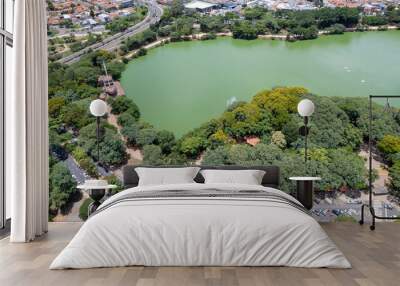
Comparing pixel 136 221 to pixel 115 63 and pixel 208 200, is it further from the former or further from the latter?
pixel 115 63

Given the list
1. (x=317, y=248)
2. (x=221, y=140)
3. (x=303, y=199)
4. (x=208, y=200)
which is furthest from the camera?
(x=221, y=140)

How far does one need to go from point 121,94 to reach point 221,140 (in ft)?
5.28

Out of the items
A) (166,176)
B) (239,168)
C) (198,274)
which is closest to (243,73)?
(239,168)

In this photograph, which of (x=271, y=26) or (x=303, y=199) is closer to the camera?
(x=303, y=199)

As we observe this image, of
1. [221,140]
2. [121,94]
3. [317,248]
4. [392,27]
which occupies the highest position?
[392,27]

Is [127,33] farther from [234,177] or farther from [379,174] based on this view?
[379,174]

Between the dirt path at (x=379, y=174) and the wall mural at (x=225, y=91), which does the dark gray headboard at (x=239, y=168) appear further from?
the dirt path at (x=379, y=174)

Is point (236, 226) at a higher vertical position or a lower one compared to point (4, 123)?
lower

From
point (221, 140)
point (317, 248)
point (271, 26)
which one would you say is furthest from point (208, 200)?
point (271, 26)

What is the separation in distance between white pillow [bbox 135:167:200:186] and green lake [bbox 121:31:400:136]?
1232mm

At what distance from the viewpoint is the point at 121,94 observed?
8.21 metres

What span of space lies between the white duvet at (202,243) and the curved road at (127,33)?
14.7 ft

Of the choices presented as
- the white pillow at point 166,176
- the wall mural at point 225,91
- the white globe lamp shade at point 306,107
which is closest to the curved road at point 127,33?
the wall mural at point 225,91

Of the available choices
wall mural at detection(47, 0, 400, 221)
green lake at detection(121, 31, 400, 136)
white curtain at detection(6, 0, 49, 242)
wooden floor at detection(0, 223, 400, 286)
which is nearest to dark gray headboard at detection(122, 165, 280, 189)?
wall mural at detection(47, 0, 400, 221)
